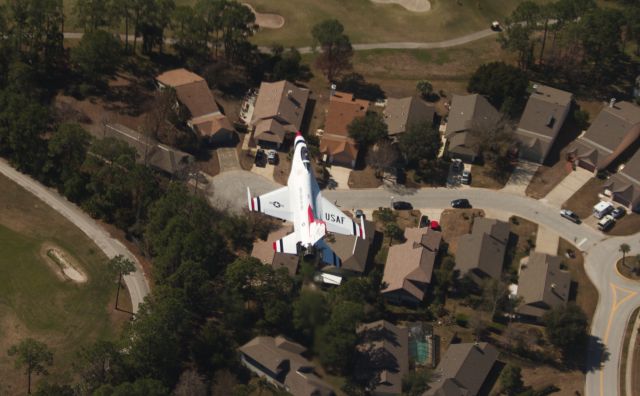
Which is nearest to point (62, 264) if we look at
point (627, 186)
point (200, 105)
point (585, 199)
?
point (200, 105)

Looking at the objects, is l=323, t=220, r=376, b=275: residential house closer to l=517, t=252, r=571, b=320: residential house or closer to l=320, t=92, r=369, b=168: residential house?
l=320, t=92, r=369, b=168: residential house

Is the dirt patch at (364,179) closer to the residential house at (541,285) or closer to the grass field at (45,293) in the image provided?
the residential house at (541,285)

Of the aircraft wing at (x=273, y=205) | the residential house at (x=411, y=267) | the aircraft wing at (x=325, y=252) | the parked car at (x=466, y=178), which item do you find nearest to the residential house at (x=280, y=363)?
the aircraft wing at (x=325, y=252)

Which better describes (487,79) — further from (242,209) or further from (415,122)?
(242,209)

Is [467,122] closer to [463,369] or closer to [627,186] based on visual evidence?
[627,186]

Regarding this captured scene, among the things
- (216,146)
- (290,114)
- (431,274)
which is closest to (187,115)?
(216,146)

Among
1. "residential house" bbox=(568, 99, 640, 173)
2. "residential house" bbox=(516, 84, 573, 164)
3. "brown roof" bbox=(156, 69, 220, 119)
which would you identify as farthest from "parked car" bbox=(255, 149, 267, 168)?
"residential house" bbox=(568, 99, 640, 173)

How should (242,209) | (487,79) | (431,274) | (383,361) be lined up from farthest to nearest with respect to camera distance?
(487,79)
(242,209)
(431,274)
(383,361)
